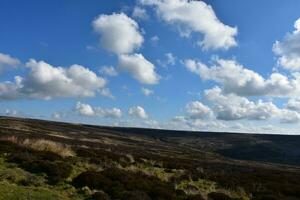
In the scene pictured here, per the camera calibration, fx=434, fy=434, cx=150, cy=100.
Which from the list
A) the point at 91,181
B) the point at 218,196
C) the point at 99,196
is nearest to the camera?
the point at 99,196

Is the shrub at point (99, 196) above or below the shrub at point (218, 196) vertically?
above

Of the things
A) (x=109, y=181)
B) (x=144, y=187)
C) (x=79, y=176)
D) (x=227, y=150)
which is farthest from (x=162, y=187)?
(x=227, y=150)

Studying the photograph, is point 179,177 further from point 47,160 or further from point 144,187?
point 47,160

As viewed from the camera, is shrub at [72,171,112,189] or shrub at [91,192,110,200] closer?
shrub at [91,192,110,200]

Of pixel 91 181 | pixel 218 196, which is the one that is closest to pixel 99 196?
pixel 91 181

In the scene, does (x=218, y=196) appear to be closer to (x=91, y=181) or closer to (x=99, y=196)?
(x=91, y=181)

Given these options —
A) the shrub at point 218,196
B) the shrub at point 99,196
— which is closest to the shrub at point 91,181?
the shrub at point 99,196

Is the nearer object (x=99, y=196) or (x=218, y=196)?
(x=99, y=196)

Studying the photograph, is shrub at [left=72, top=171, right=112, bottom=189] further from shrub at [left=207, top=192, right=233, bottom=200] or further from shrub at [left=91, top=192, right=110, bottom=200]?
shrub at [left=207, top=192, right=233, bottom=200]

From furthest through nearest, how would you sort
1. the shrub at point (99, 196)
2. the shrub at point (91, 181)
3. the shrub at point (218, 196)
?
the shrub at point (218, 196) < the shrub at point (91, 181) < the shrub at point (99, 196)

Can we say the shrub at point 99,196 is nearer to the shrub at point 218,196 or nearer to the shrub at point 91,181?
the shrub at point 91,181

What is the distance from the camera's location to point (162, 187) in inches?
854

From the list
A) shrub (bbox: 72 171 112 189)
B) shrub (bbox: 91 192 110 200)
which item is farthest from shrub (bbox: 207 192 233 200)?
shrub (bbox: 91 192 110 200)

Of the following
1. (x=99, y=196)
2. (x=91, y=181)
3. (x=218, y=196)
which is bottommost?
(x=218, y=196)
